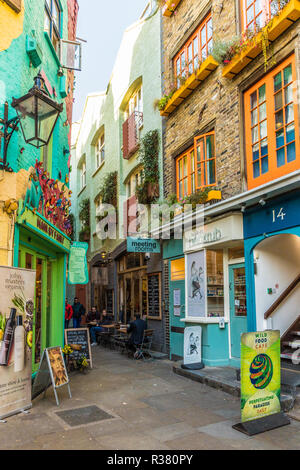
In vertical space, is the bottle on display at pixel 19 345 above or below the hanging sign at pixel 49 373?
above

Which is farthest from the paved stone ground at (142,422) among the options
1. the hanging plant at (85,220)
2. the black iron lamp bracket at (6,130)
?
the hanging plant at (85,220)

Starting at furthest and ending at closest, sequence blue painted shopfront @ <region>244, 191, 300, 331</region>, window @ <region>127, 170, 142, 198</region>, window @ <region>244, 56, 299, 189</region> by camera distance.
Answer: window @ <region>127, 170, 142, 198</region> → window @ <region>244, 56, 299, 189</region> → blue painted shopfront @ <region>244, 191, 300, 331</region>

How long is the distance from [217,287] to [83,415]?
4.94 m

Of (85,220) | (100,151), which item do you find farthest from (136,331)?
(100,151)

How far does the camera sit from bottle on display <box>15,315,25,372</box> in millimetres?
6275

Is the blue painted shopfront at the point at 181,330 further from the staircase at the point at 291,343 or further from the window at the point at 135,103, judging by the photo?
the window at the point at 135,103

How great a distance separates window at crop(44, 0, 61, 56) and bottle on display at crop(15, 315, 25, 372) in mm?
7012

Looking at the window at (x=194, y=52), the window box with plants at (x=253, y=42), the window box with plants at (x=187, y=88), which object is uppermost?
the window at (x=194, y=52)

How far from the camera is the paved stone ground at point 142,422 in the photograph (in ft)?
16.3

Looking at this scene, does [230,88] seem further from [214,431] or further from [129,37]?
[129,37]

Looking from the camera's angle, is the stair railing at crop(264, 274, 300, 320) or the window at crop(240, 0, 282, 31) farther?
the stair railing at crop(264, 274, 300, 320)

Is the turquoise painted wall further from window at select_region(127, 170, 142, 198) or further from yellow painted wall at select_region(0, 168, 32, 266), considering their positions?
window at select_region(127, 170, 142, 198)

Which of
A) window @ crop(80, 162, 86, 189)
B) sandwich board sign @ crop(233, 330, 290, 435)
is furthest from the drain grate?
window @ crop(80, 162, 86, 189)

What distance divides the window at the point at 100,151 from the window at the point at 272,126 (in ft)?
43.3
